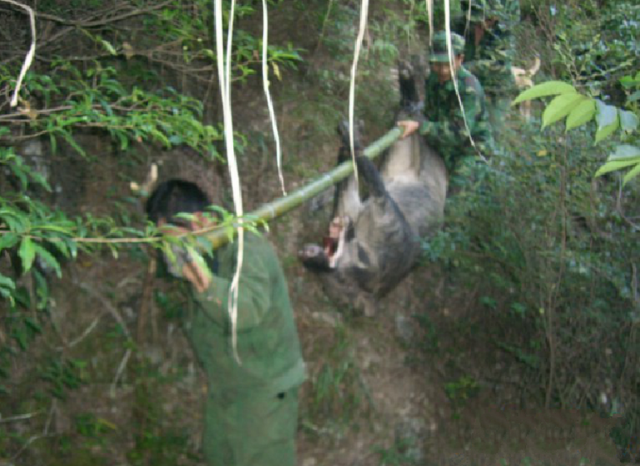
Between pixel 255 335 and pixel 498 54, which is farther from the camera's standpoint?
pixel 498 54

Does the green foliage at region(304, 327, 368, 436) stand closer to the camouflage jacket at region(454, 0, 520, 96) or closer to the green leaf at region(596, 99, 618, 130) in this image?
the camouflage jacket at region(454, 0, 520, 96)

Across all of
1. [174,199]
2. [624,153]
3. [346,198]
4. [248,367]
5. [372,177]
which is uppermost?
[624,153]

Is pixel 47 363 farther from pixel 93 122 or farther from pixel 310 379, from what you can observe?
pixel 93 122

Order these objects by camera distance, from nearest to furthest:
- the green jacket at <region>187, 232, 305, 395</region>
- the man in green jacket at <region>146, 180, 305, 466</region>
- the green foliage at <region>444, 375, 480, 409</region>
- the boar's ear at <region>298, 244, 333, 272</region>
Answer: the green jacket at <region>187, 232, 305, 395</region> < the man in green jacket at <region>146, 180, 305, 466</region> < the boar's ear at <region>298, 244, 333, 272</region> < the green foliage at <region>444, 375, 480, 409</region>

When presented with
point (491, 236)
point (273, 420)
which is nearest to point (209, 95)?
point (491, 236)

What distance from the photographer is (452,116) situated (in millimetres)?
4402

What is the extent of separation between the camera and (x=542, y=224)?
410 cm

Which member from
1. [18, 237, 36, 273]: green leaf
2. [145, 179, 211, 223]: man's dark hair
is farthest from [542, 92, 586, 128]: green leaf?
[145, 179, 211, 223]: man's dark hair

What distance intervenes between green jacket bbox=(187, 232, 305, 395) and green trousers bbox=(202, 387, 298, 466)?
0.17 ft

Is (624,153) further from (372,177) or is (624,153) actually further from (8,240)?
(372,177)

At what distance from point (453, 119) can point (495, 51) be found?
1.45ft

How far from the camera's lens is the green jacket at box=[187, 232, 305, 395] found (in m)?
3.00

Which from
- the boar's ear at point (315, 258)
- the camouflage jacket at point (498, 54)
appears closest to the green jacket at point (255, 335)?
the boar's ear at point (315, 258)

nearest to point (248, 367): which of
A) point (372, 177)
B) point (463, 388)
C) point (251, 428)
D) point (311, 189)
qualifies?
point (251, 428)
